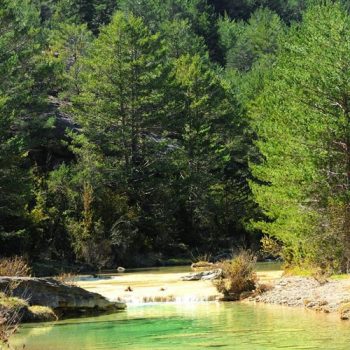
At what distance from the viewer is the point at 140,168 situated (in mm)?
53812

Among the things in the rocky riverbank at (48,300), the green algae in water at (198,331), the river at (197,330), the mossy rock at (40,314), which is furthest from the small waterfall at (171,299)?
the mossy rock at (40,314)

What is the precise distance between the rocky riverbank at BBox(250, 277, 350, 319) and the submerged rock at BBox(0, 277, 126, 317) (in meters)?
5.12

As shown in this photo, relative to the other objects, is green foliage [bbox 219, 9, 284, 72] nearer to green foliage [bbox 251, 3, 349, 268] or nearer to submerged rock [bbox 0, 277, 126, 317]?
green foliage [bbox 251, 3, 349, 268]

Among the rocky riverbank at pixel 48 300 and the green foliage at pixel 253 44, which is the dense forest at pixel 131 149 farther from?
the green foliage at pixel 253 44

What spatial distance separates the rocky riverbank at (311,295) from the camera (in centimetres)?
2108

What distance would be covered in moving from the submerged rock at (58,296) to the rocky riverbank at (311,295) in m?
5.12

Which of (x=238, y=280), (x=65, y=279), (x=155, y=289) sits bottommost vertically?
(x=155, y=289)

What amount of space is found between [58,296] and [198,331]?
622cm

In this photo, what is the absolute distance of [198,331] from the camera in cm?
1834

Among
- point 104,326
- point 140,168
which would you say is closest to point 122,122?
point 140,168

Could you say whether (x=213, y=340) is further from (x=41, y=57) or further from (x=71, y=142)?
(x=41, y=57)

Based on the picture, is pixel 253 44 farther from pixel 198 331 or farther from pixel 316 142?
pixel 198 331

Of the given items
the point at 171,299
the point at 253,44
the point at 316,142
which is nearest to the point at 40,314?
the point at 171,299

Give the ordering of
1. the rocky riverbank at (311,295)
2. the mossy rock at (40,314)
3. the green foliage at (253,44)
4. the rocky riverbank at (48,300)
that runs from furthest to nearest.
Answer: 1. the green foliage at (253,44)
2. the mossy rock at (40,314)
3. the rocky riverbank at (48,300)
4. the rocky riverbank at (311,295)
